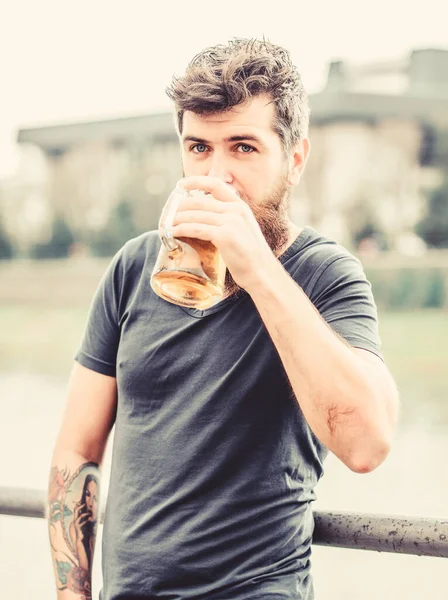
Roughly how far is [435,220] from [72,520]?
90.9 ft

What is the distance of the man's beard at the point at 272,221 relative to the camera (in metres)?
1.71

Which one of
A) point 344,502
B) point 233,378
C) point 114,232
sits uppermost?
point 233,378

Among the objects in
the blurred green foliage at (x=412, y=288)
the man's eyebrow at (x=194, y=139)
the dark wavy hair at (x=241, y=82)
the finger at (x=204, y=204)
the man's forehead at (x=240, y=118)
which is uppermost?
the dark wavy hair at (x=241, y=82)

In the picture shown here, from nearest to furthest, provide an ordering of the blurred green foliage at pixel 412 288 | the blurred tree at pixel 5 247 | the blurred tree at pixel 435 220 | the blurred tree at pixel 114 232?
the blurred green foliage at pixel 412 288 < the blurred tree at pixel 435 220 < the blurred tree at pixel 114 232 < the blurred tree at pixel 5 247

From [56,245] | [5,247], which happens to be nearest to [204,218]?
[56,245]

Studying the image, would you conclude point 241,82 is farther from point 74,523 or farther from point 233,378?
point 74,523

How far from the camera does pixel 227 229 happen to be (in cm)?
148

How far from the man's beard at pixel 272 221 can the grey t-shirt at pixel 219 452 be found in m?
0.03

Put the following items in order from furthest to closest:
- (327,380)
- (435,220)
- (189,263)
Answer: (435,220) < (189,263) < (327,380)

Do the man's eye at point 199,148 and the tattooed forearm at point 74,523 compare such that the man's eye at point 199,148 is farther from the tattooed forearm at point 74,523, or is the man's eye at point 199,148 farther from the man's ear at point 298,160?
the tattooed forearm at point 74,523

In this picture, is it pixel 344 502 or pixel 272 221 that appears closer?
pixel 272 221

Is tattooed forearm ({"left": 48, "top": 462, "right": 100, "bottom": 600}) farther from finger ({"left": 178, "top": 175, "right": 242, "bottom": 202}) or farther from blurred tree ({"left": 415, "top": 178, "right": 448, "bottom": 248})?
blurred tree ({"left": 415, "top": 178, "right": 448, "bottom": 248})

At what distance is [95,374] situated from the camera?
1.85 meters

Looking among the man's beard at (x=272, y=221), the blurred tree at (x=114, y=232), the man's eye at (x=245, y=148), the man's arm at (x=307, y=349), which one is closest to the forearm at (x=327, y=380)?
the man's arm at (x=307, y=349)
